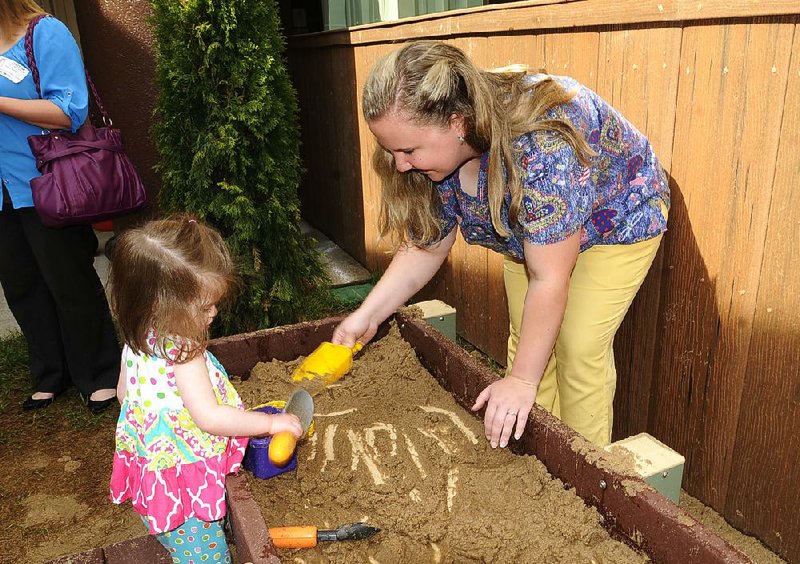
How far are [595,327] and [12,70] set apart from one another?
2.44m

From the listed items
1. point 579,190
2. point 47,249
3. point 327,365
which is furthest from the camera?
point 47,249

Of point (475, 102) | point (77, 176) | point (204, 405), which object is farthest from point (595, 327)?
point (77, 176)

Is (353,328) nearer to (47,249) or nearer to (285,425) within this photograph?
(285,425)

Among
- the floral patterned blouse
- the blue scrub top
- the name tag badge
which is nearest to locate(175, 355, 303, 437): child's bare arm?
the floral patterned blouse

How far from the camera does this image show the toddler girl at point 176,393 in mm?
1612

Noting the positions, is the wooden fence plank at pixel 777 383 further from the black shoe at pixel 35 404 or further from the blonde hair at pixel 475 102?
the black shoe at pixel 35 404

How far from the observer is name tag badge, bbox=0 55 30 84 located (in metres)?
2.67

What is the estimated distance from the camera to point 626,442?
1.81 meters

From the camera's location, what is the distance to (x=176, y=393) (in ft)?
5.55

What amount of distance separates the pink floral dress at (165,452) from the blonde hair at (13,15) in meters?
1.70

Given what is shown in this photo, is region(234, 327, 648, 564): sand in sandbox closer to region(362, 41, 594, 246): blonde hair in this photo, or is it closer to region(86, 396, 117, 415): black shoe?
region(362, 41, 594, 246): blonde hair

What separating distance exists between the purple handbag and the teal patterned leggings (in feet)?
5.04

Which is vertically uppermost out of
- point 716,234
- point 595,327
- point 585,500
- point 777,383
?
point 716,234

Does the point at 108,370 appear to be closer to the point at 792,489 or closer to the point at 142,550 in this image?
the point at 142,550
